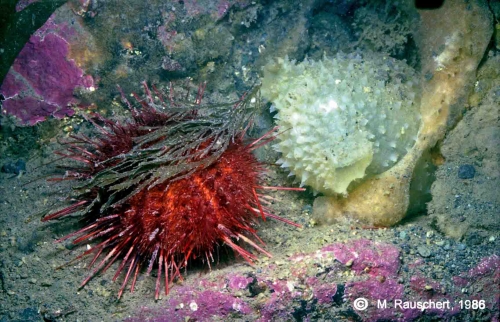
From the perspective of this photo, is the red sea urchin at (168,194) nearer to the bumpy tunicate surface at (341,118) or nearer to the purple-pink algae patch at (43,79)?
the bumpy tunicate surface at (341,118)

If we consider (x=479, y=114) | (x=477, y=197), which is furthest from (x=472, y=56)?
(x=477, y=197)

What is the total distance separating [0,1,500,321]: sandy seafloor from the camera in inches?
93.5

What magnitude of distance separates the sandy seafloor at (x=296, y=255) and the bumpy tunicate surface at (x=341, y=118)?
1.41 ft

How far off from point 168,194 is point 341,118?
1.57 meters

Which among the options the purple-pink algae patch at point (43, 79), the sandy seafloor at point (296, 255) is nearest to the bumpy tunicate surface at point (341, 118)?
the sandy seafloor at point (296, 255)

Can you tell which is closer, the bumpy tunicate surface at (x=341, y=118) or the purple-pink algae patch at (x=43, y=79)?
the bumpy tunicate surface at (x=341, y=118)

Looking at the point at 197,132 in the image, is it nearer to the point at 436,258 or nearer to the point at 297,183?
the point at 297,183

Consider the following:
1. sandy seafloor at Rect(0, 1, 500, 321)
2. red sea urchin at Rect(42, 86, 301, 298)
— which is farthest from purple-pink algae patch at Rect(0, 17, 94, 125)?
red sea urchin at Rect(42, 86, 301, 298)

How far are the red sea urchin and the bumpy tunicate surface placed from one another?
1.62ft

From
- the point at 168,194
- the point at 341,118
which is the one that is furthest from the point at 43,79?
the point at 341,118

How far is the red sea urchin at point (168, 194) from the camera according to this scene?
253cm

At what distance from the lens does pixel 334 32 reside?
427 cm

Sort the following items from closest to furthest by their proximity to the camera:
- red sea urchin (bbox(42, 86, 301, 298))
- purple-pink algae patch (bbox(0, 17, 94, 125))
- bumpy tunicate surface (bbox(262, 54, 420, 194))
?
red sea urchin (bbox(42, 86, 301, 298)), bumpy tunicate surface (bbox(262, 54, 420, 194)), purple-pink algae patch (bbox(0, 17, 94, 125))

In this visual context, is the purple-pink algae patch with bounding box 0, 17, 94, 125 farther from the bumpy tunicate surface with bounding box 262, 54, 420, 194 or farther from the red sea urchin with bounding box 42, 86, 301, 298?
the bumpy tunicate surface with bounding box 262, 54, 420, 194
